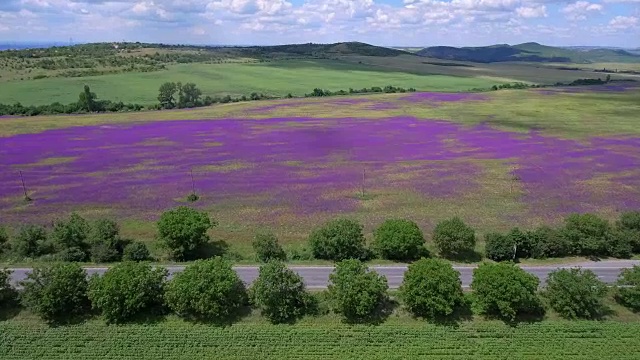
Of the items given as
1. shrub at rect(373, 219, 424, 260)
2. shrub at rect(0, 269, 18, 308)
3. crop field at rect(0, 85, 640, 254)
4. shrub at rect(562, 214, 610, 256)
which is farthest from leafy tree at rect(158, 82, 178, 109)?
shrub at rect(562, 214, 610, 256)

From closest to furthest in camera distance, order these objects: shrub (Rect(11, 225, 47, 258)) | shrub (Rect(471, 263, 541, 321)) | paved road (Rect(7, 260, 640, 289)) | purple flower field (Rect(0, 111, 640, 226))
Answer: shrub (Rect(471, 263, 541, 321)), paved road (Rect(7, 260, 640, 289)), shrub (Rect(11, 225, 47, 258)), purple flower field (Rect(0, 111, 640, 226))

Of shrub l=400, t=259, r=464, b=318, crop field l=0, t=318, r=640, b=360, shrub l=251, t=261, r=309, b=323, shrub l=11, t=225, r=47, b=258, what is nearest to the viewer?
crop field l=0, t=318, r=640, b=360

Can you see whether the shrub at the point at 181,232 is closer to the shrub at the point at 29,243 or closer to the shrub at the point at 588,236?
the shrub at the point at 29,243

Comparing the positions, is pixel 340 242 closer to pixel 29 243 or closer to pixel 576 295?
pixel 576 295

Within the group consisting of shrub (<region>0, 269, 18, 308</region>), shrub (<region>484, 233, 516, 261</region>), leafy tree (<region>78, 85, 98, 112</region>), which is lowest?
shrub (<region>0, 269, 18, 308</region>)

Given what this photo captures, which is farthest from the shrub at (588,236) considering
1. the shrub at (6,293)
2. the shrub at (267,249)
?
the shrub at (6,293)

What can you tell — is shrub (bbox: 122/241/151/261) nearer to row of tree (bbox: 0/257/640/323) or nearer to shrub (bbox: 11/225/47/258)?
row of tree (bbox: 0/257/640/323)
